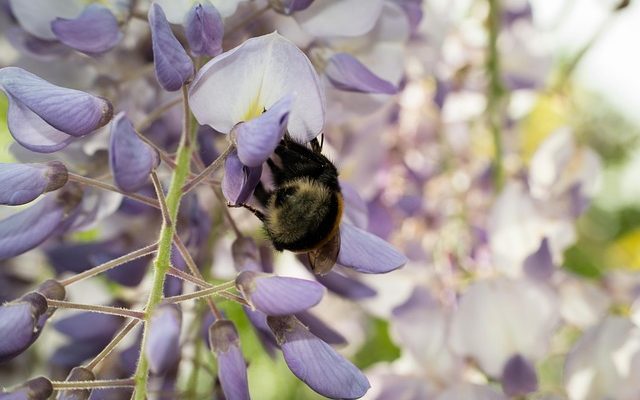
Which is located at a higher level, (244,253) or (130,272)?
(244,253)

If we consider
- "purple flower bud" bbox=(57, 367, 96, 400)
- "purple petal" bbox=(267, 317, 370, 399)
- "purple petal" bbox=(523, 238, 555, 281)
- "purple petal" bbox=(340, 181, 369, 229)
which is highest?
"purple petal" bbox=(267, 317, 370, 399)

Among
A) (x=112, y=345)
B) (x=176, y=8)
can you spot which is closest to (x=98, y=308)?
(x=112, y=345)

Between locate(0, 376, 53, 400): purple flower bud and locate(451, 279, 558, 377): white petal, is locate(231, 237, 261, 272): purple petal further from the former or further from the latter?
locate(451, 279, 558, 377): white petal

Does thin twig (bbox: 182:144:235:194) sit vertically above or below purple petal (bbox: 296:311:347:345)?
above

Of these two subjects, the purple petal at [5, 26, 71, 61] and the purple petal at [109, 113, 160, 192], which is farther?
the purple petal at [5, 26, 71, 61]

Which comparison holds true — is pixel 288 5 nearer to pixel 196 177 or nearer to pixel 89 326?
pixel 196 177

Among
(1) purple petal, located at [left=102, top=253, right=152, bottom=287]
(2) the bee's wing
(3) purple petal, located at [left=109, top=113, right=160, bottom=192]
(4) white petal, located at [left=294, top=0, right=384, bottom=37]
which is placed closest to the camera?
(3) purple petal, located at [left=109, top=113, right=160, bottom=192]

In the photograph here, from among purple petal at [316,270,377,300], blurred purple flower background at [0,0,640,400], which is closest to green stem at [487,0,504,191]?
blurred purple flower background at [0,0,640,400]

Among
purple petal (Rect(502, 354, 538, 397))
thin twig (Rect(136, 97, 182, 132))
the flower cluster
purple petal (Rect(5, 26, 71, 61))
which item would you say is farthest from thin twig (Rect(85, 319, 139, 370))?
purple petal (Rect(502, 354, 538, 397))

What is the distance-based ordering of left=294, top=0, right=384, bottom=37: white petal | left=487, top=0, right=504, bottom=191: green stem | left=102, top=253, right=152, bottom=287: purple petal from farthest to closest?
left=487, top=0, right=504, bottom=191: green stem < left=102, top=253, right=152, bottom=287: purple petal < left=294, top=0, right=384, bottom=37: white petal
